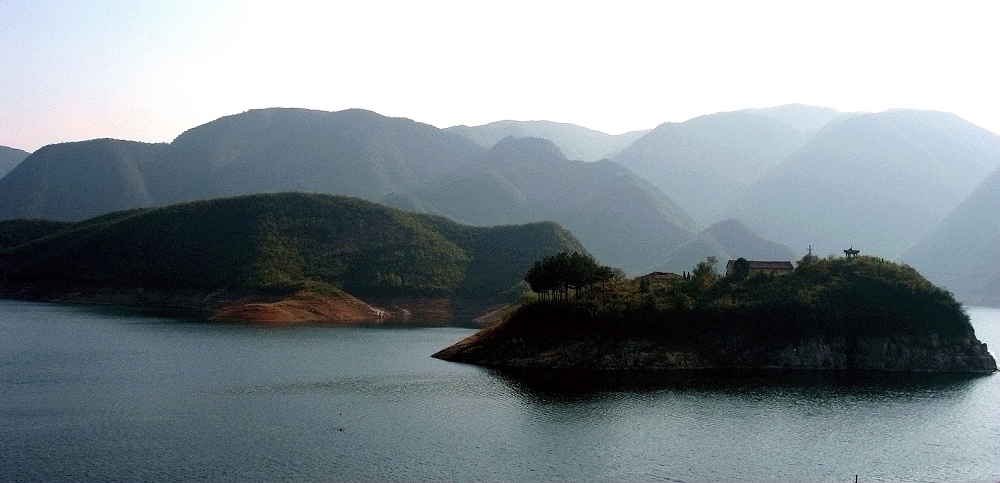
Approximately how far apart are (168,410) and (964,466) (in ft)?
162

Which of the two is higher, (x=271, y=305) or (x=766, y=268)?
(x=766, y=268)

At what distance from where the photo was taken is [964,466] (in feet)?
147

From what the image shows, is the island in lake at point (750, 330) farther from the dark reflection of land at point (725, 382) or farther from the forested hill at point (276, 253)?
the forested hill at point (276, 253)

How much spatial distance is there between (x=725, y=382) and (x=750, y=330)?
1160 centimetres

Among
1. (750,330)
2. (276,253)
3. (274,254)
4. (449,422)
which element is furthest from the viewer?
(276,253)

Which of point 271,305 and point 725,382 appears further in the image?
point 271,305

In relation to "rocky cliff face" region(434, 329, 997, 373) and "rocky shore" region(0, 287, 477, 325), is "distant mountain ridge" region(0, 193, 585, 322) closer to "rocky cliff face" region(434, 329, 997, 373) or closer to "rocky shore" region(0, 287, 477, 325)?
"rocky shore" region(0, 287, 477, 325)

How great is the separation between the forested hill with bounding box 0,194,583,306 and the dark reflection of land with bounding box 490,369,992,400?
3418 inches

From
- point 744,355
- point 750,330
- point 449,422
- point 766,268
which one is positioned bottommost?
point 449,422

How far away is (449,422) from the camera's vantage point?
172ft

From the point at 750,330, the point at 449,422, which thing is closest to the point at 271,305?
the point at 750,330

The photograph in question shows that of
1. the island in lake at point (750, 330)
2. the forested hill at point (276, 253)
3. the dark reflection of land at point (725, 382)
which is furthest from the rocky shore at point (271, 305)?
the dark reflection of land at point (725, 382)

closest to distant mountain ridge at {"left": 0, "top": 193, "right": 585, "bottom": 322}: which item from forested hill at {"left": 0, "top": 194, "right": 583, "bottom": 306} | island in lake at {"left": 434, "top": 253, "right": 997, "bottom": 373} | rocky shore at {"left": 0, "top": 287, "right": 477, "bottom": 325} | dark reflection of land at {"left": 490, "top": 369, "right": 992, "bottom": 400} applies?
forested hill at {"left": 0, "top": 194, "right": 583, "bottom": 306}

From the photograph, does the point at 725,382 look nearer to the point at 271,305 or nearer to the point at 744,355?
the point at 744,355
